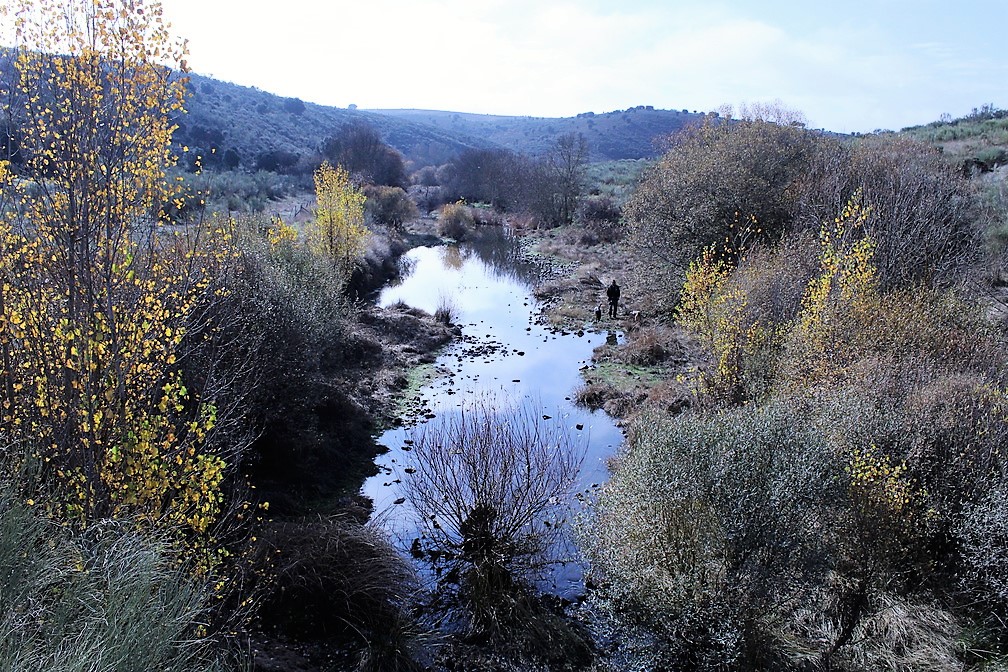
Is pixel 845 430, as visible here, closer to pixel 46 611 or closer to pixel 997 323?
pixel 997 323

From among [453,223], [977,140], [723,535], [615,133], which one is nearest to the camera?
[723,535]

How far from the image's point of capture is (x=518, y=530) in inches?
460

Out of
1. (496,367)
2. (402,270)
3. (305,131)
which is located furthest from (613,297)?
(305,131)

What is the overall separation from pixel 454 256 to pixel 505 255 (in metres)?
3.70

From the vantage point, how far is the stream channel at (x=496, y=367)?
1465 cm

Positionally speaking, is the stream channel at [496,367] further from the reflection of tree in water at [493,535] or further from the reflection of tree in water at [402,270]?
the reflection of tree in water at [493,535]

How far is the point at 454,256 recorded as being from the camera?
46562mm

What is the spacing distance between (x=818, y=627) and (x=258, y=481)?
433 inches

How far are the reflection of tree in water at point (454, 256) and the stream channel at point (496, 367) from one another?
31 cm

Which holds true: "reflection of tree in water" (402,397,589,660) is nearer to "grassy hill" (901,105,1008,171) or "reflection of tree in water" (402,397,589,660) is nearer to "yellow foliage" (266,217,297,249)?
"yellow foliage" (266,217,297,249)

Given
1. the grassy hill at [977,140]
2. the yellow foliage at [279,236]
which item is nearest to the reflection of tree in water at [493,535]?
the yellow foliage at [279,236]

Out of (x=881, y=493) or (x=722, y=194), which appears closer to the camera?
(x=881, y=493)

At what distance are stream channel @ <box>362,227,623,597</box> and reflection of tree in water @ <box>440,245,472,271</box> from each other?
310mm

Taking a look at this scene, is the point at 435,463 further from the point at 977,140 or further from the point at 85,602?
the point at 977,140
